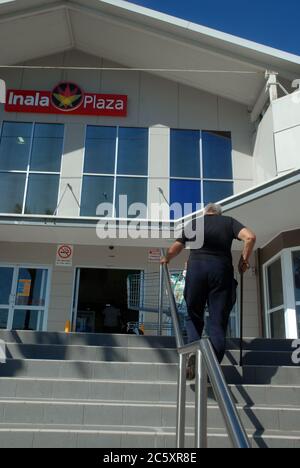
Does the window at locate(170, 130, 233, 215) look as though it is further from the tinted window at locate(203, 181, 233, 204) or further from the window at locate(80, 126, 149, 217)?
the window at locate(80, 126, 149, 217)

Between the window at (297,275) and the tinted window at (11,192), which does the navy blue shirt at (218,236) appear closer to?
the window at (297,275)

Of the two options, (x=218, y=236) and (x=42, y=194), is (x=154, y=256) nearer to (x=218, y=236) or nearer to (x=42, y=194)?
(x=42, y=194)

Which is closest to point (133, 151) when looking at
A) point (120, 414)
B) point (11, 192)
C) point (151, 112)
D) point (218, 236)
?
point (151, 112)

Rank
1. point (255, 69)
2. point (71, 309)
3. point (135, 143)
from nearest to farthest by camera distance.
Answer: point (71, 309), point (255, 69), point (135, 143)

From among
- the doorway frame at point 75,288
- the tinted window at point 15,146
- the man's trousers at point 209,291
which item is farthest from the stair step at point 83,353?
the tinted window at point 15,146

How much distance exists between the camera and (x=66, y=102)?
11414 mm

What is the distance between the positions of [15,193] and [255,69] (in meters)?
6.43

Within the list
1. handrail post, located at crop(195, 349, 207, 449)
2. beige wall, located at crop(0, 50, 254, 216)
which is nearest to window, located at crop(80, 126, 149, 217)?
beige wall, located at crop(0, 50, 254, 216)

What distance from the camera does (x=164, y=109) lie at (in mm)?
11586

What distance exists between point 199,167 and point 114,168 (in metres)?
2.11

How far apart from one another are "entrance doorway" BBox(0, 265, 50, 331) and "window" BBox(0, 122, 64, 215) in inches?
56.7
